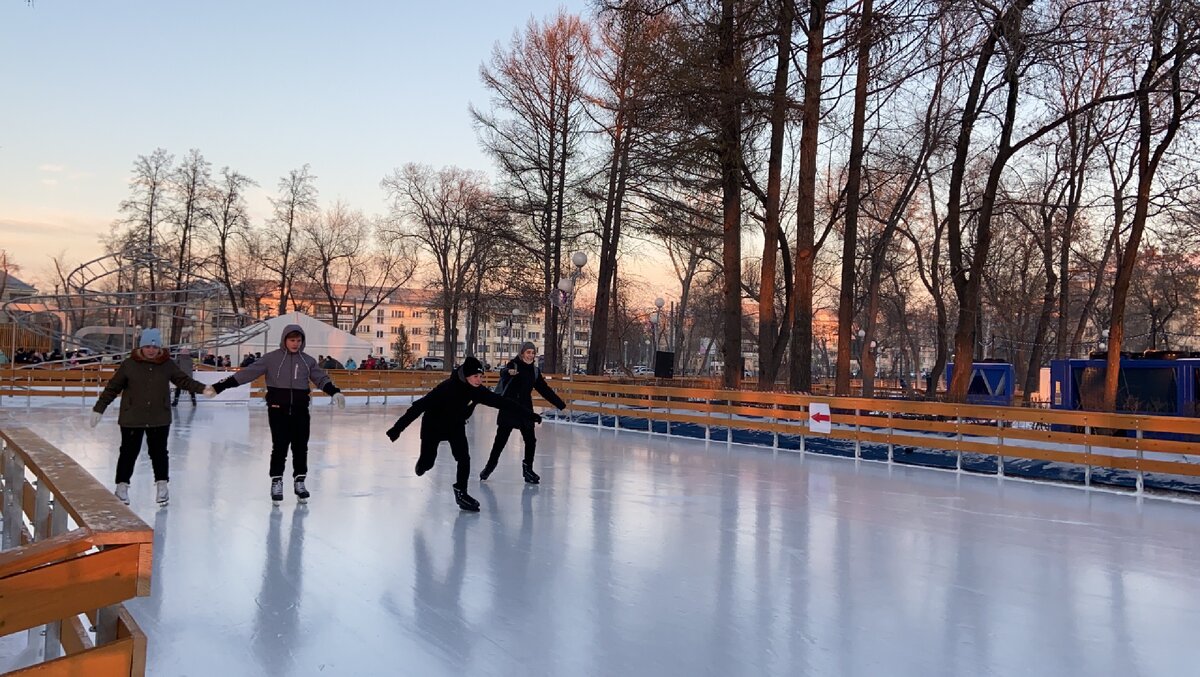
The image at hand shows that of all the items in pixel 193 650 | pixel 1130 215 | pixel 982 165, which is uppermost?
pixel 982 165

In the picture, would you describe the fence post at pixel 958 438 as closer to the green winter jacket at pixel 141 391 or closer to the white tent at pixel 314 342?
the green winter jacket at pixel 141 391

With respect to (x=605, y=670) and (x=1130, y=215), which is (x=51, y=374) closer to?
(x=605, y=670)

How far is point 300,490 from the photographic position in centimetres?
885

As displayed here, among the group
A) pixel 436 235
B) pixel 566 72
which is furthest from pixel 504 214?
pixel 436 235

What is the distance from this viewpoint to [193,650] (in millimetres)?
4336

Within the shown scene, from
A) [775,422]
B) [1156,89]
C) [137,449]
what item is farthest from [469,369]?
[1156,89]

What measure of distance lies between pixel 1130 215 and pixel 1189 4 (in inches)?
507

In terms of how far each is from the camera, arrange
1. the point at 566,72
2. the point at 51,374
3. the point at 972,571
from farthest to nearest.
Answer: the point at 566,72 < the point at 51,374 < the point at 972,571

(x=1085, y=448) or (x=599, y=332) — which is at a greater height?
(x=599, y=332)

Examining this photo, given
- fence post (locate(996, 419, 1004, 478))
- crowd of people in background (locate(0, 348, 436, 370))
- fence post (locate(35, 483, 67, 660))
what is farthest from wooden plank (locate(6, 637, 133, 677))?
crowd of people in background (locate(0, 348, 436, 370))

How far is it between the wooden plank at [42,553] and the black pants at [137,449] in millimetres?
6649

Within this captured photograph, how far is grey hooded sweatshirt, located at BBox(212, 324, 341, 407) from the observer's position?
856cm

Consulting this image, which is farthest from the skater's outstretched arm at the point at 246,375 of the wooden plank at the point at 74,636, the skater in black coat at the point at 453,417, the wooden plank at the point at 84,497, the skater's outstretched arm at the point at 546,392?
the wooden plank at the point at 74,636

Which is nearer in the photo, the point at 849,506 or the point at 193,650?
the point at 193,650
